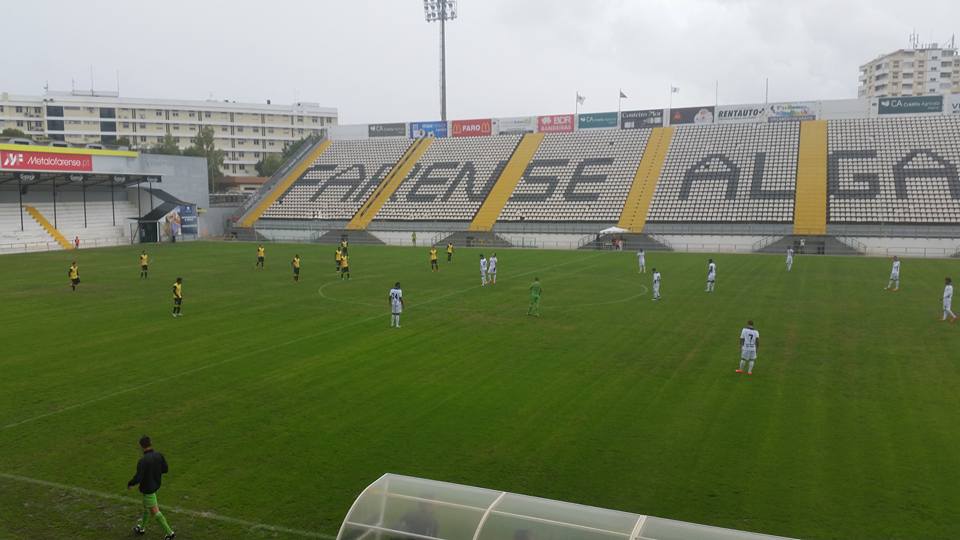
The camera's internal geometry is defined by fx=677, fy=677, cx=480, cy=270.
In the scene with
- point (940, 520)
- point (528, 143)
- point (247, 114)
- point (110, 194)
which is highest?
point (247, 114)

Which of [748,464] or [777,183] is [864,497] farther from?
[777,183]

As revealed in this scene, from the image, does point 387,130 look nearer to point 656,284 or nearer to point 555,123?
point 555,123

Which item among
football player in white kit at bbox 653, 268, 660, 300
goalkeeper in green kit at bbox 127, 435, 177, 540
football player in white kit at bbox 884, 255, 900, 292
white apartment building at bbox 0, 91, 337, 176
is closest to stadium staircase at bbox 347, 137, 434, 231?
football player in white kit at bbox 653, 268, 660, 300

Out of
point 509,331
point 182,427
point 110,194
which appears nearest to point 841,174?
point 509,331

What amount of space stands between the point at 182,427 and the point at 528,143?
6360 centimetres

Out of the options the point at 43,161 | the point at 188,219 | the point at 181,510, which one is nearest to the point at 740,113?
the point at 188,219

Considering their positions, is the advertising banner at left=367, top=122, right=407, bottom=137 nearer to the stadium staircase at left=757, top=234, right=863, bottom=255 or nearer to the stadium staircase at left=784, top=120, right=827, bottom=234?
the stadium staircase at left=784, top=120, right=827, bottom=234

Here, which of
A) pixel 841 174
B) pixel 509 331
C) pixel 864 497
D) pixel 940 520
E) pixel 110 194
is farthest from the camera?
pixel 110 194

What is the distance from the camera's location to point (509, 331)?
824 inches

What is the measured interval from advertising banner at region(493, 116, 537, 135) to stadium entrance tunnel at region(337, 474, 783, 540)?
2753 inches

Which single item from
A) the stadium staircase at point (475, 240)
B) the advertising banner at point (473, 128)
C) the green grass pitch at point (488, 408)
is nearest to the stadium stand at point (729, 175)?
the stadium staircase at point (475, 240)

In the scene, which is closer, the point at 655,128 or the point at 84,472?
the point at 84,472

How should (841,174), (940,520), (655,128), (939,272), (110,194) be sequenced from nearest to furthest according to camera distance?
(940,520) < (939,272) < (841,174) < (110,194) < (655,128)

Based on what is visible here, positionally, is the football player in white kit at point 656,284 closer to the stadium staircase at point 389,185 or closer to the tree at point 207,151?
the stadium staircase at point 389,185
